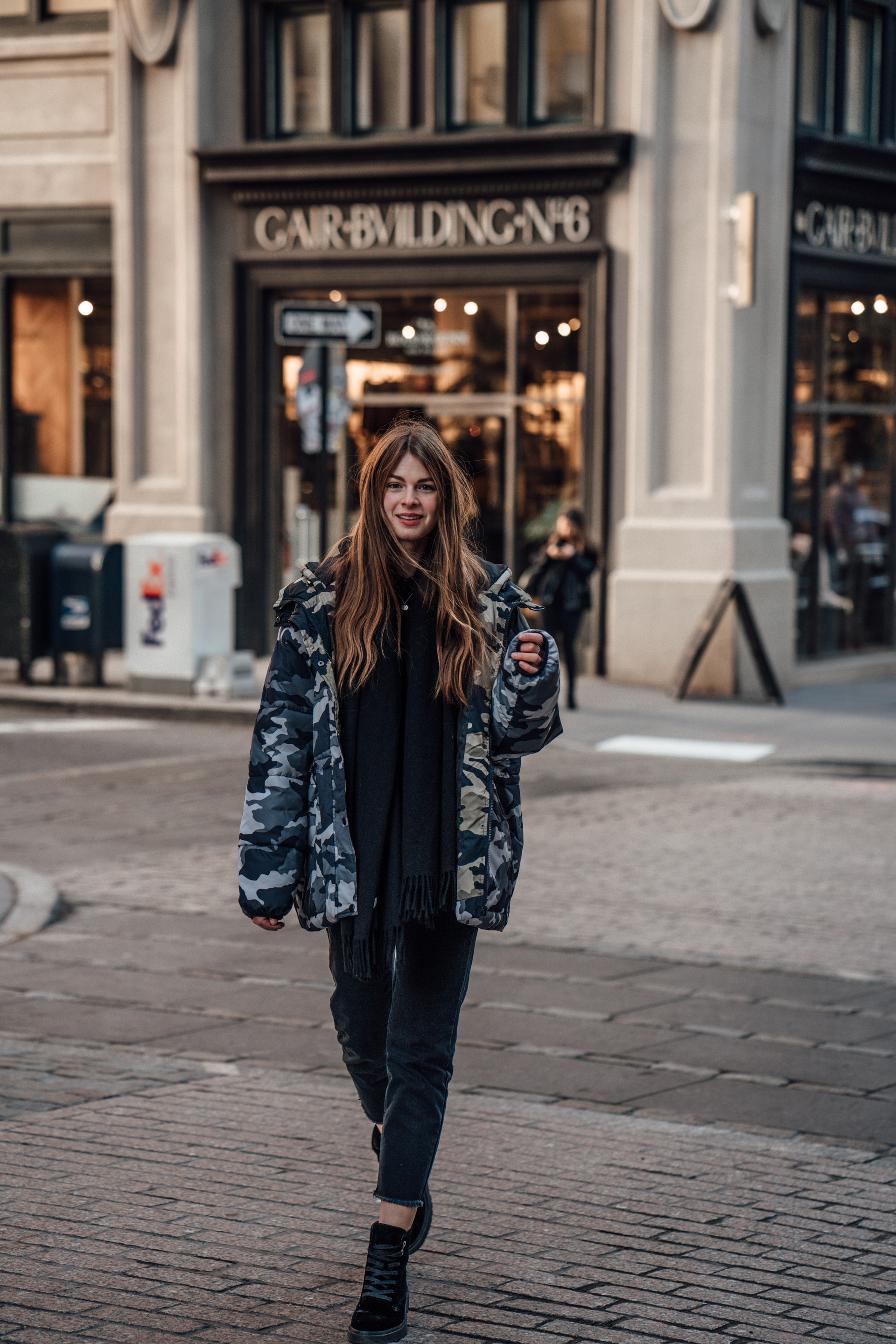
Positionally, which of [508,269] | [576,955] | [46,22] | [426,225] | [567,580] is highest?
[46,22]

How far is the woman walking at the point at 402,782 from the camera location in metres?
3.81

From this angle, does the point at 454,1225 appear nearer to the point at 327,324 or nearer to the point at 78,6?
the point at 327,324

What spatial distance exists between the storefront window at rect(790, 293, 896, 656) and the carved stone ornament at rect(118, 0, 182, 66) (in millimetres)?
6825

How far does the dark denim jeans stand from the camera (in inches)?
151

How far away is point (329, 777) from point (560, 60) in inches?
588

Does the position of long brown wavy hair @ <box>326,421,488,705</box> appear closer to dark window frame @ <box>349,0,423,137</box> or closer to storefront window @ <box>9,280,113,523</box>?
dark window frame @ <box>349,0,423,137</box>

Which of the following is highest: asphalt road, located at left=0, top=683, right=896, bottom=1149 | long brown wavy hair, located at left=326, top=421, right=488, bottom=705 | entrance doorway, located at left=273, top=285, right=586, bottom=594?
entrance doorway, located at left=273, top=285, right=586, bottom=594

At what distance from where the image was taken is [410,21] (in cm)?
1781

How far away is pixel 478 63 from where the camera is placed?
1777cm

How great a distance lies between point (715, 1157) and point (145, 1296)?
1739 millimetres

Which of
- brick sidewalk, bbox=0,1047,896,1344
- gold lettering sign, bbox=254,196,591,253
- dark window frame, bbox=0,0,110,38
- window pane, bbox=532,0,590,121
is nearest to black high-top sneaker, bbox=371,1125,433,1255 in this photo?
brick sidewalk, bbox=0,1047,896,1344

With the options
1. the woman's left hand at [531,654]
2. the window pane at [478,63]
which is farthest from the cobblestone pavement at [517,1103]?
the window pane at [478,63]

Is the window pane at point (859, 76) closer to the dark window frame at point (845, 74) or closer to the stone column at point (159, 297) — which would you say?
the dark window frame at point (845, 74)

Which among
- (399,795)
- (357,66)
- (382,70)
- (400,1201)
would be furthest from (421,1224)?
(357,66)
